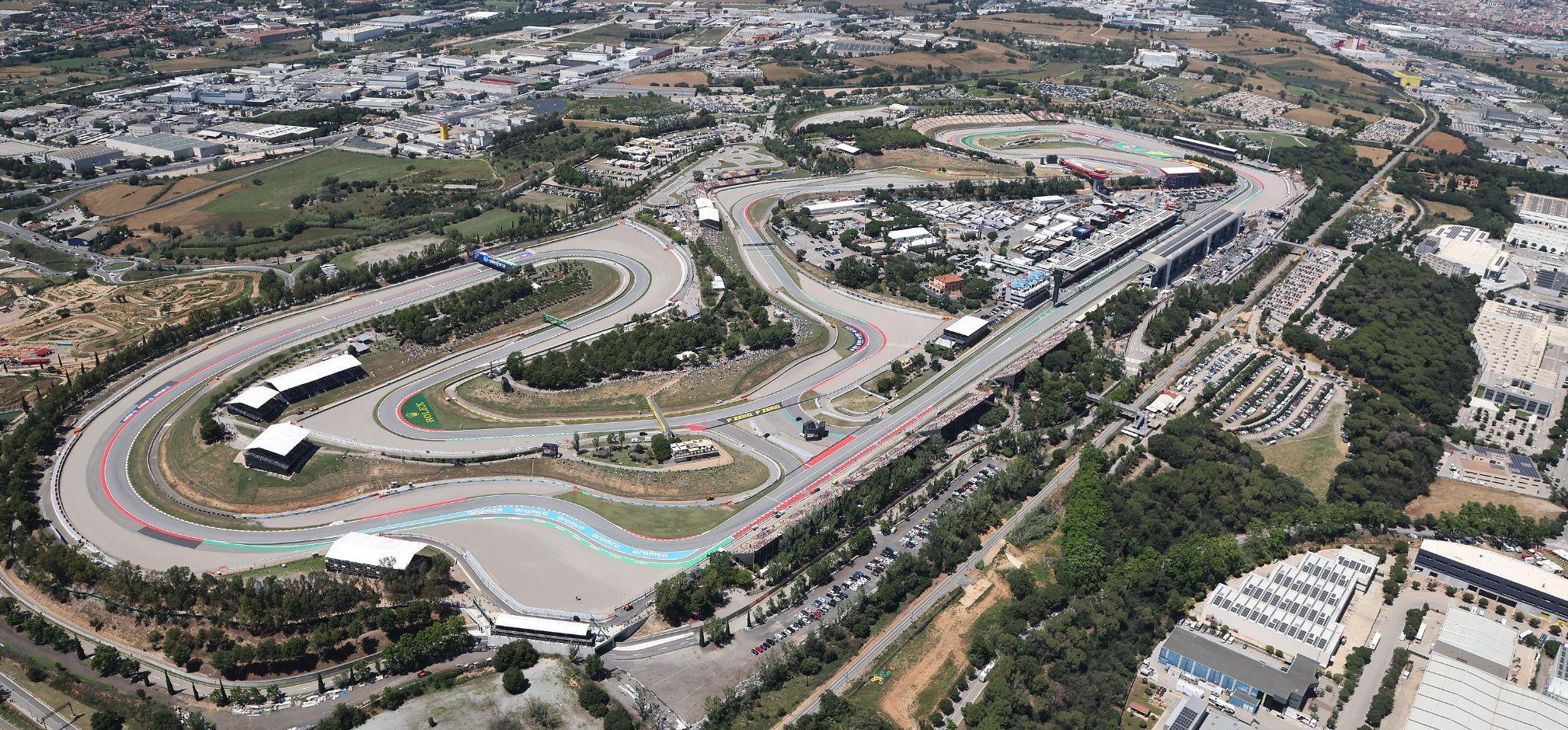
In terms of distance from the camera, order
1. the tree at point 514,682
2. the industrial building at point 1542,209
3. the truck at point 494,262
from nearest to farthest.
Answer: the tree at point 514,682
the truck at point 494,262
the industrial building at point 1542,209

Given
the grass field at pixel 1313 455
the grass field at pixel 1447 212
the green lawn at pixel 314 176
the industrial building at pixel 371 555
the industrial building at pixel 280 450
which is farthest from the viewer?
the grass field at pixel 1447 212

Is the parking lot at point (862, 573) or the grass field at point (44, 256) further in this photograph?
the grass field at point (44, 256)

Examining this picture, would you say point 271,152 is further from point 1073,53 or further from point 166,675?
point 1073,53

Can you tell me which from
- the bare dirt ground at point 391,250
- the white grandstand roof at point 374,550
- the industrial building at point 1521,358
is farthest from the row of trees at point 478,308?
the industrial building at point 1521,358

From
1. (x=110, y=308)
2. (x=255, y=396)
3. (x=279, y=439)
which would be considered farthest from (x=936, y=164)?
(x=110, y=308)

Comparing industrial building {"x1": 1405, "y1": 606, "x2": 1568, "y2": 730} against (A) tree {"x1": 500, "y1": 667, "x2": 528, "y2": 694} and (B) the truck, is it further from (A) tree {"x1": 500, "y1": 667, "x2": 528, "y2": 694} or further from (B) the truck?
(B) the truck

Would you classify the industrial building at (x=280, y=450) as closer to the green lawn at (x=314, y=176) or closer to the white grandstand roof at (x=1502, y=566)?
the green lawn at (x=314, y=176)

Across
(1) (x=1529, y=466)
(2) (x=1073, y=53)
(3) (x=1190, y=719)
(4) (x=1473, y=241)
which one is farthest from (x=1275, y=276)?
(2) (x=1073, y=53)

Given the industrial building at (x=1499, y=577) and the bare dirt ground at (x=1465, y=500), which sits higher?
the industrial building at (x=1499, y=577)
